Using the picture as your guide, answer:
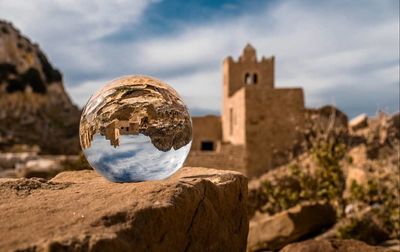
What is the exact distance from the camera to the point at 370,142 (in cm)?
1906

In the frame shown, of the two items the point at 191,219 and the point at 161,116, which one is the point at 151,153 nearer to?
the point at 161,116

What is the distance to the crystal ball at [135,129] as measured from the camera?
3426mm

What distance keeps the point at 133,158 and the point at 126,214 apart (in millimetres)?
673

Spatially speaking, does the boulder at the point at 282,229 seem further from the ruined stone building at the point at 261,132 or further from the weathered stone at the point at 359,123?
the weathered stone at the point at 359,123

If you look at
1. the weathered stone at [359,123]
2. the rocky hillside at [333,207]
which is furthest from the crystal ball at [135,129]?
the weathered stone at [359,123]

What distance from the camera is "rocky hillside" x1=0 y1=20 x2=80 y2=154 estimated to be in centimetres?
3909

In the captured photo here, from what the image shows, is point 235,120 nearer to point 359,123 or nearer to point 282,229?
point 359,123

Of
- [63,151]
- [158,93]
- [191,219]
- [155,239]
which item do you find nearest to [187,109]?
[158,93]

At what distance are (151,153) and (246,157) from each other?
1620cm

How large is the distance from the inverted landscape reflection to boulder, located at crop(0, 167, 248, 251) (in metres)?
0.10

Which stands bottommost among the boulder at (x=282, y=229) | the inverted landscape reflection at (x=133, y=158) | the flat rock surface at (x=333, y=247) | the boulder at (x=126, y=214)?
the boulder at (x=282, y=229)

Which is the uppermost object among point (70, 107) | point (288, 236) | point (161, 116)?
point (70, 107)

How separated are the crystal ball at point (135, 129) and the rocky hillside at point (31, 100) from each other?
107 ft

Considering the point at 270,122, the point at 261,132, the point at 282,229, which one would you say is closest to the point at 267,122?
the point at 270,122
